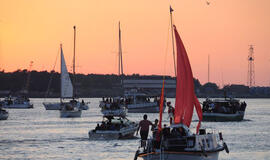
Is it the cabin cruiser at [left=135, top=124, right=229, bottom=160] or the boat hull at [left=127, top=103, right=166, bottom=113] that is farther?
the boat hull at [left=127, top=103, right=166, bottom=113]

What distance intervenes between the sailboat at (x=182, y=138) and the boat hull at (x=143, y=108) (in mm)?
70381

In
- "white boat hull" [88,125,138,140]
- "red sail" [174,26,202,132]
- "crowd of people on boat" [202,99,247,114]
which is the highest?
"red sail" [174,26,202,132]

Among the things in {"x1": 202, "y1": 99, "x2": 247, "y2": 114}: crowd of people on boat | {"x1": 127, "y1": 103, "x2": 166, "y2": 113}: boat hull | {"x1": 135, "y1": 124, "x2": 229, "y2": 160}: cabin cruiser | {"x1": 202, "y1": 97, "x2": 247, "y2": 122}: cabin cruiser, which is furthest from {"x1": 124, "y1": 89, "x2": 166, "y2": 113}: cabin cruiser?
{"x1": 135, "y1": 124, "x2": 229, "y2": 160}: cabin cruiser

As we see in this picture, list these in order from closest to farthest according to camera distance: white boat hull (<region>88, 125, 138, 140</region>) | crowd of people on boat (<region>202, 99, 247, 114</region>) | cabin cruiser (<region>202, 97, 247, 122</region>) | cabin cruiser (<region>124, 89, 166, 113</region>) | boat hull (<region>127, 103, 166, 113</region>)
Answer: white boat hull (<region>88, 125, 138, 140</region>), cabin cruiser (<region>202, 97, 247, 122</region>), crowd of people on boat (<region>202, 99, 247, 114</region>), boat hull (<region>127, 103, 166, 113</region>), cabin cruiser (<region>124, 89, 166, 113</region>)

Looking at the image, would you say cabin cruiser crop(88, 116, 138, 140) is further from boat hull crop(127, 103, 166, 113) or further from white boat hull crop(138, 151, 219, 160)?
boat hull crop(127, 103, 166, 113)

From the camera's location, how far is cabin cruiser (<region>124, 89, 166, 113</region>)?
10188cm

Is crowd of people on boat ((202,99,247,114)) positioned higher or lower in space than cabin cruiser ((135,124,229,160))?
higher

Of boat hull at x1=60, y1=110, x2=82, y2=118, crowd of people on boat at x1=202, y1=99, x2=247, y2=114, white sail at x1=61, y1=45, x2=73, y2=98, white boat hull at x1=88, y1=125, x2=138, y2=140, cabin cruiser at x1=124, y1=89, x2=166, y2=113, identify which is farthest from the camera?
cabin cruiser at x1=124, y1=89, x2=166, y2=113

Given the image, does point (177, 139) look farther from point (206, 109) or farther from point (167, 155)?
point (206, 109)

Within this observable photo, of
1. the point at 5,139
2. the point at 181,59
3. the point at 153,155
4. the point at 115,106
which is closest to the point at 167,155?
the point at 153,155

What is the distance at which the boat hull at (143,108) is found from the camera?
101688 millimetres

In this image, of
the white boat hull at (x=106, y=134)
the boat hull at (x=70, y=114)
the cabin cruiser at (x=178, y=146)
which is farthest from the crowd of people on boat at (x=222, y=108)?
the cabin cruiser at (x=178, y=146)

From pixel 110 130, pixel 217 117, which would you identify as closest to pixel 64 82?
pixel 217 117

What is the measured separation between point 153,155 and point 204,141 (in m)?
2.36
